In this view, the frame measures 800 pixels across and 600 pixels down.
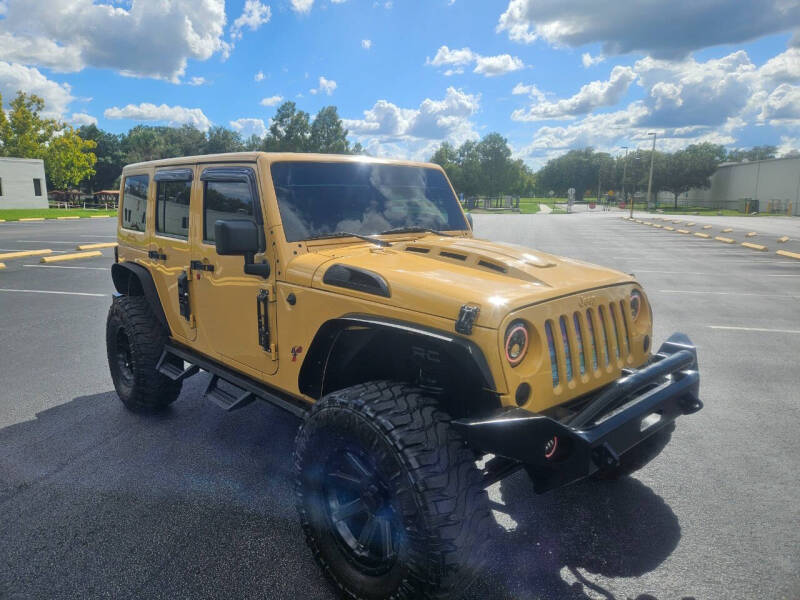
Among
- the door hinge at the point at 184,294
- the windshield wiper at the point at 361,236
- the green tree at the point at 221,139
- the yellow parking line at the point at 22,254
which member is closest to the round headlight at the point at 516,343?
the windshield wiper at the point at 361,236

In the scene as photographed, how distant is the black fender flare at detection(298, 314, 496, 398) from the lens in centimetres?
231

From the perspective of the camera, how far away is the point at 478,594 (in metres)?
2.61

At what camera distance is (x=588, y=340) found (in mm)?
2742

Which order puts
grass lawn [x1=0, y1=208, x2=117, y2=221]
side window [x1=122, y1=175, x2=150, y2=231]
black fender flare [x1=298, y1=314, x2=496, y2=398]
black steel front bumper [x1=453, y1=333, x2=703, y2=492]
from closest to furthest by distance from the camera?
1. black steel front bumper [x1=453, y1=333, x2=703, y2=492]
2. black fender flare [x1=298, y1=314, x2=496, y2=398]
3. side window [x1=122, y1=175, x2=150, y2=231]
4. grass lawn [x1=0, y1=208, x2=117, y2=221]

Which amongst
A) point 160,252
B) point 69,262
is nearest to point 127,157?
point 69,262

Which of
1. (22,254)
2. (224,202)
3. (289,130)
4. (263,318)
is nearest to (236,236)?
(263,318)

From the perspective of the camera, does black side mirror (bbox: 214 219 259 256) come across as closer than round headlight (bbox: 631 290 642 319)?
Yes

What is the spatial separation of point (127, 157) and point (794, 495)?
3537 inches

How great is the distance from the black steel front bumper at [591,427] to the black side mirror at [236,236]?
1.46 m

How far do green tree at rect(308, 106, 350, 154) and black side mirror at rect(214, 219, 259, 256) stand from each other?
8220cm

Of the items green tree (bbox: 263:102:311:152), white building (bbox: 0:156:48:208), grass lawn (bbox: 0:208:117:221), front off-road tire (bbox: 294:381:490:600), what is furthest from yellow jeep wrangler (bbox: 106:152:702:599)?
green tree (bbox: 263:102:311:152)

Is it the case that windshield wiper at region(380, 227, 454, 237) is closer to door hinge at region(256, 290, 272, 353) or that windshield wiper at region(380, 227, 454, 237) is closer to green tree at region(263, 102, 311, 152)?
door hinge at region(256, 290, 272, 353)

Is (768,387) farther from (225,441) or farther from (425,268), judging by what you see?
(225,441)

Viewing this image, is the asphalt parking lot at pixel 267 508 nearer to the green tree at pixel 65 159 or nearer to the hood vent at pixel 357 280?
the hood vent at pixel 357 280
